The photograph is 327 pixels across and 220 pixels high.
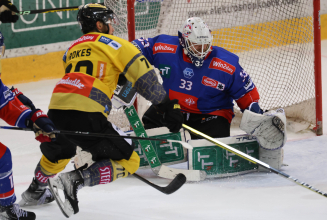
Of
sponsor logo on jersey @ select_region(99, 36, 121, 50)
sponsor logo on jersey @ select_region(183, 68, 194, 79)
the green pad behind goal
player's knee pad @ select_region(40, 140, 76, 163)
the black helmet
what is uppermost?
the black helmet

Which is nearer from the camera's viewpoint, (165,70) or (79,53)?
(79,53)

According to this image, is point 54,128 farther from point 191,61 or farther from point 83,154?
point 191,61

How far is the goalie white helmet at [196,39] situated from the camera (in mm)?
2994

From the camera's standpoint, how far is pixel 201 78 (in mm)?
3184

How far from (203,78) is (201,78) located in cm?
2

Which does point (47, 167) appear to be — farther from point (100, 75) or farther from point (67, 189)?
point (100, 75)

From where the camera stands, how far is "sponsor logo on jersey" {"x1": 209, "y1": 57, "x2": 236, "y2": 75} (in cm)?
311

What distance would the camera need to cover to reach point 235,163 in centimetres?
303

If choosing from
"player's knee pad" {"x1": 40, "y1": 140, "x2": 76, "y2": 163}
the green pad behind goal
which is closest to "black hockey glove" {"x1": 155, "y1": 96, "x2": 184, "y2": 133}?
"player's knee pad" {"x1": 40, "y1": 140, "x2": 76, "y2": 163}

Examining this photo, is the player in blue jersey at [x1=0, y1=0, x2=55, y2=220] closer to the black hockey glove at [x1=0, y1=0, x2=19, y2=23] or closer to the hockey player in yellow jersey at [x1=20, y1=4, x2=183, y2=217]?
the hockey player in yellow jersey at [x1=20, y1=4, x2=183, y2=217]

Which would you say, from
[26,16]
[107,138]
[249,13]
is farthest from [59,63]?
[107,138]

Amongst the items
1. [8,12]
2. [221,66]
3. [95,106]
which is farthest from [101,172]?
[8,12]

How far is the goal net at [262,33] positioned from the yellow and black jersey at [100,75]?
144cm

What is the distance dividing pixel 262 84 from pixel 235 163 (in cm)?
187
